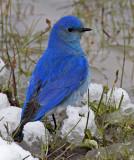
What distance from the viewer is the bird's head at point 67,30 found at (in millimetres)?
5105

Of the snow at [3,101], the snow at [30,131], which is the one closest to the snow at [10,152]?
the snow at [30,131]

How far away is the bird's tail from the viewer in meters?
4.37

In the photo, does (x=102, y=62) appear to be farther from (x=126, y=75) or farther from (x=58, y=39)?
(x=58, y=39)

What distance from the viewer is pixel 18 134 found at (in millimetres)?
4375

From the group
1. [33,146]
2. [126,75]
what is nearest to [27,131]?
[33,146]

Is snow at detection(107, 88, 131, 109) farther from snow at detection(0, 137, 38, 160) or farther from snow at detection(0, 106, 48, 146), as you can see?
snow at detection(0, 137, 38, 160)

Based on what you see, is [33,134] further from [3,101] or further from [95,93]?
[95,93]

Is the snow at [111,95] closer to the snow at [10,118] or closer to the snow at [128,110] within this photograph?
the snow at [128,110]

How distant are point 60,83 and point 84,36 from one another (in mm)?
1766

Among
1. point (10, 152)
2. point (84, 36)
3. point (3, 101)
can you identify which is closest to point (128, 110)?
point (3, 101)

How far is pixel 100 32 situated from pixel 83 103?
1558 millimetres

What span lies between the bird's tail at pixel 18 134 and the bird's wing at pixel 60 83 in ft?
0.45

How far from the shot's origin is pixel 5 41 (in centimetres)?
604

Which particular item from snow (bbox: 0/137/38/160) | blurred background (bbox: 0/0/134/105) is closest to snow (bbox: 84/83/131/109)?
blurred background (bbox: 0/0/134/105)
